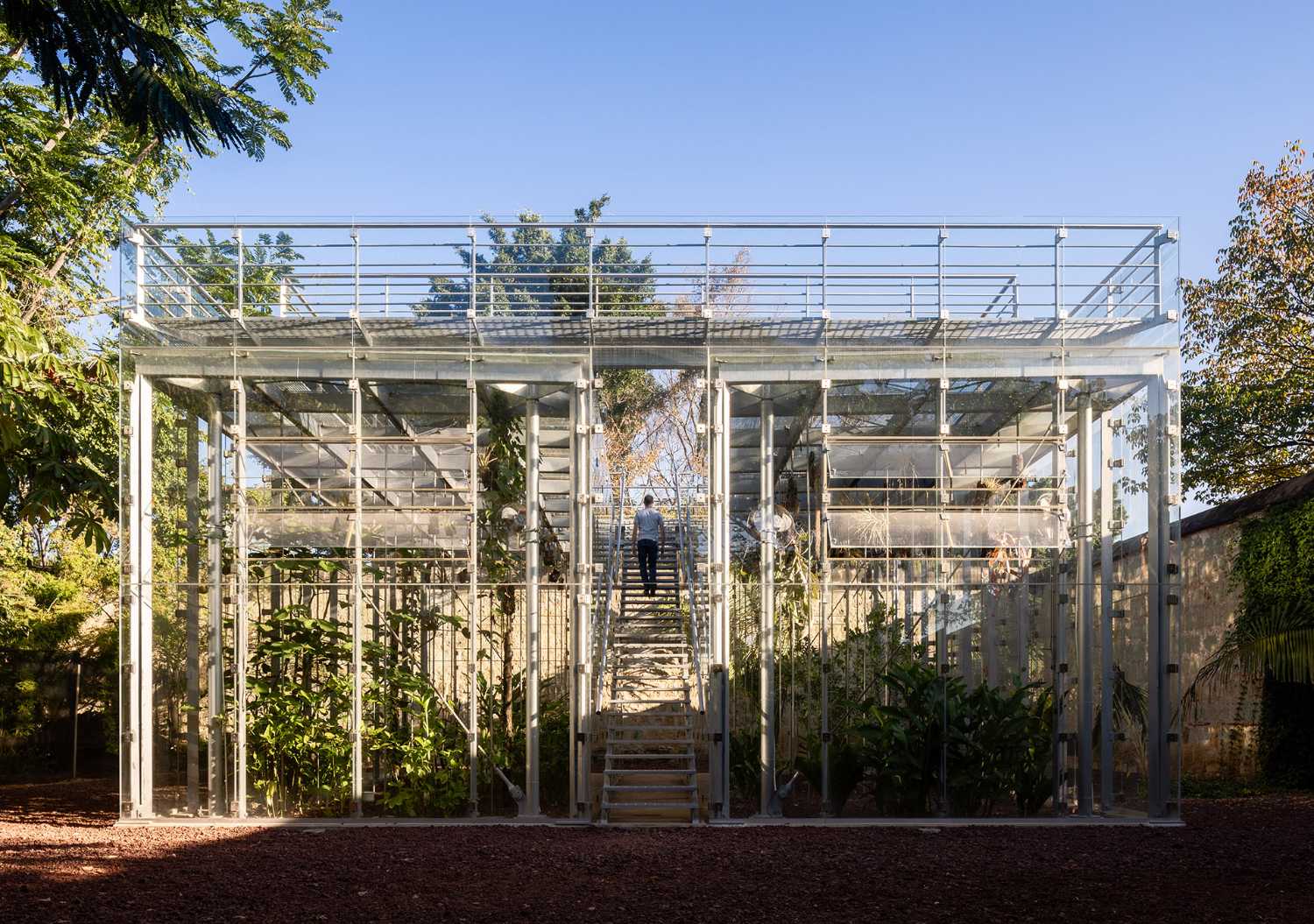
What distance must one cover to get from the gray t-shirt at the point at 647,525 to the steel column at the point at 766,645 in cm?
322

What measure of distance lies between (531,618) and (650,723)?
1.60 m

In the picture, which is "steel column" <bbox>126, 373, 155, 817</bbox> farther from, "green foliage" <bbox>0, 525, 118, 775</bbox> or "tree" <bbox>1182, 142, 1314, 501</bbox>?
"tree" <bbox>1182, 142, 1314, 501</bbox>

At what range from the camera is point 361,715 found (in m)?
11.3

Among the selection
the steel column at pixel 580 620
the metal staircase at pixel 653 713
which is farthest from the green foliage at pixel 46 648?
the steel column at pixel 580 620

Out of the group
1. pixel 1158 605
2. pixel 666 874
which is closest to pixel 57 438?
pixel 666 874

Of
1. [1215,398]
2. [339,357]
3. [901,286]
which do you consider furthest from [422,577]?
[1215,398]

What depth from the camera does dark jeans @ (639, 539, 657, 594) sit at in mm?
14742

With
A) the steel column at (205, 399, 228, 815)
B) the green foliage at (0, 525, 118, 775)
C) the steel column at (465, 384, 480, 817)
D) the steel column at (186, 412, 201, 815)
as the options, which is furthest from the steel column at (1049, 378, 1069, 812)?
the green foliage at (0, 525, 118, 775)

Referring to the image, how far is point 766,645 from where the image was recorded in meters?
11.4

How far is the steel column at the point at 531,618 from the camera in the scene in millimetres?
11328

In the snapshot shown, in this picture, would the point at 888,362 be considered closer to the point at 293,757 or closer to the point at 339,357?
the point at 339,357

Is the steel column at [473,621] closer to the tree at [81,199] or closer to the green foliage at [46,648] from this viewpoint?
the tree at [81,199]

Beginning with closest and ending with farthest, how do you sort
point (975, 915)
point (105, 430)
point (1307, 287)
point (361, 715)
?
1. point (975, 915)
2. point (361, 715)
3. point (105, 430)
4. point (1307, 287)

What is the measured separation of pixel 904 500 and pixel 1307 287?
10303mm
